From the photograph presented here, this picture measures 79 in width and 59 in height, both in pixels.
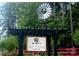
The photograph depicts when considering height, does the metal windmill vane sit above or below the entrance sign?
above

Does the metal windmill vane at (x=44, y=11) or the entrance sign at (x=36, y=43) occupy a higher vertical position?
the metal windmill vane at (x=44, y=11)

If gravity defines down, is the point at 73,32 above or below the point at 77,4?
below

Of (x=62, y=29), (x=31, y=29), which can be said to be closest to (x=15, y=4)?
(x=31, y=29)

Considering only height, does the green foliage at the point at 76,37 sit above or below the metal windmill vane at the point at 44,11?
below

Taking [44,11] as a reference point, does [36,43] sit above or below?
below

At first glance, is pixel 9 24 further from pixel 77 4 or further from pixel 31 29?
pixel 77 4

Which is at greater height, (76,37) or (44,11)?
(44,11)

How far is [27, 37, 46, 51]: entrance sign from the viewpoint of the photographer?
0.92 meters

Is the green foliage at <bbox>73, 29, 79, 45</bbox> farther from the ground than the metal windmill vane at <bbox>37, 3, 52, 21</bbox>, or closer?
closer

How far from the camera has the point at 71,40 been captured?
924 millimetres

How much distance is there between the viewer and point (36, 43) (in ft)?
3.05

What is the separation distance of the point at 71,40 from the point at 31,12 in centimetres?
26

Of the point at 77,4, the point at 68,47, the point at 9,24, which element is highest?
the point at 77,4

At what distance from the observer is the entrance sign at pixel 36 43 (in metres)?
0.92
